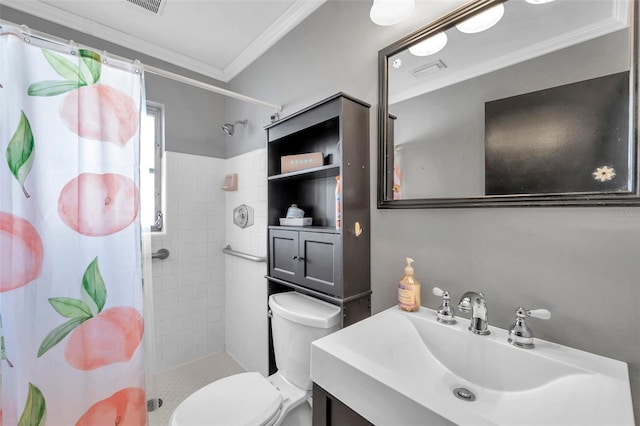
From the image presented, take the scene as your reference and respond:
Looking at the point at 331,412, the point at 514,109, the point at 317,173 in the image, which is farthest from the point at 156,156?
the point at 514,109

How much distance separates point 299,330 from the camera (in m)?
1.21

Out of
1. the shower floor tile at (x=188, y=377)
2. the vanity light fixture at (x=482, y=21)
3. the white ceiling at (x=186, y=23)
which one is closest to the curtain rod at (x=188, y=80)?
the white ceiling at (x=186, y=23)

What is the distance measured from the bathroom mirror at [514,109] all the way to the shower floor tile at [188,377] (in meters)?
1.85

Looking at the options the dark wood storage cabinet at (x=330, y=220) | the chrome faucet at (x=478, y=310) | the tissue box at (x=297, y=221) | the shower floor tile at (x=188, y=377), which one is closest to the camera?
the chrome faucet at (x=478, y=310)

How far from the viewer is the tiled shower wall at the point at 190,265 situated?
206 centimetres

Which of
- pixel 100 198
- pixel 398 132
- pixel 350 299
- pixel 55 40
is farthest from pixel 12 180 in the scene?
pixel 398 132

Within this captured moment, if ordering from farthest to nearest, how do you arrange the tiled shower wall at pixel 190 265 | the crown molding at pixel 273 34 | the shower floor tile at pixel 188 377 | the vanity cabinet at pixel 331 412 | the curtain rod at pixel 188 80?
the tiled shower wall at pixel 190 265 < the shower floor tile at pixel 188 377 < the crown molding at pixel 273 34 < the curtain rod at pixel 188 80 < the vanity cabinet at pixel 331 412

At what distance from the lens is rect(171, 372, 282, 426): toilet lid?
101cm

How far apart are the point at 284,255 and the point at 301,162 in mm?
501

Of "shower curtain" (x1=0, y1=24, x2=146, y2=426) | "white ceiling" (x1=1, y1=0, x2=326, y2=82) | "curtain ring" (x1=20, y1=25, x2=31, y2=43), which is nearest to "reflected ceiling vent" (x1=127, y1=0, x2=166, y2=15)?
"white ceiling" (x1=1, y1=0, x2=326, y2=82)

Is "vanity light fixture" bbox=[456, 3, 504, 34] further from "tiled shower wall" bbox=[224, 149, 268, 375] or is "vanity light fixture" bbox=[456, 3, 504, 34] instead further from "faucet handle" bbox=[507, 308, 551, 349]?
"tiled shower wall" bbox=[224, 149, 268, 375]

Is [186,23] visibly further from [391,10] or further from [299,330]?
[299,330]

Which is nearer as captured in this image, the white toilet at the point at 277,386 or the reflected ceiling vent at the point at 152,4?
the white toilet at the point at 277,386

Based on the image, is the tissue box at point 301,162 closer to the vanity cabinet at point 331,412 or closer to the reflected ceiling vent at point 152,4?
the vanity cabinet at point 331,412
